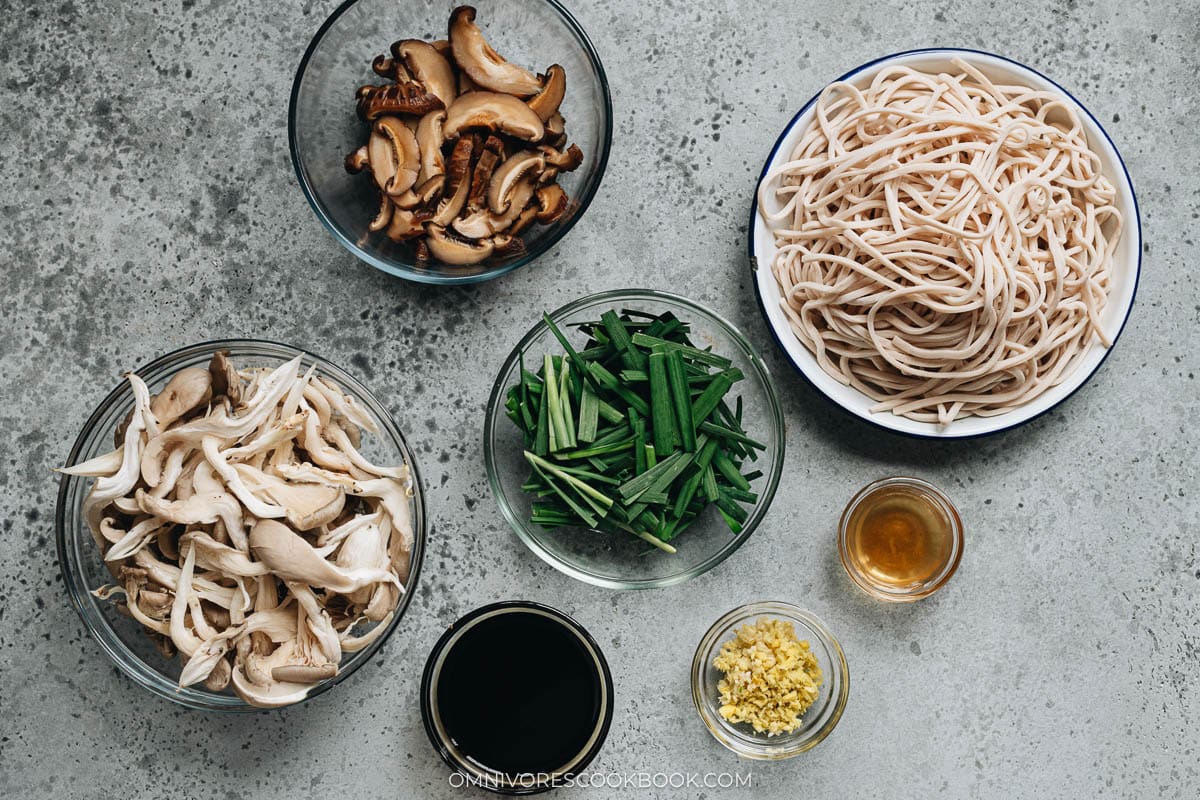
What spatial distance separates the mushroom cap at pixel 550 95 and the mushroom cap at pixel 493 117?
0.09ft

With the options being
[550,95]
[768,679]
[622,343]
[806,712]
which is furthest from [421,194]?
[806,712]

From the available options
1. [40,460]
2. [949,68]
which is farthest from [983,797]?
[40,460]

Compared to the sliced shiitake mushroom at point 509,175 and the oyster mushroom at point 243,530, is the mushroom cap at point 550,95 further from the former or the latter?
the oyster mushroom at point 243,530

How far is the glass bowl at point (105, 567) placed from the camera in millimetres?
1466

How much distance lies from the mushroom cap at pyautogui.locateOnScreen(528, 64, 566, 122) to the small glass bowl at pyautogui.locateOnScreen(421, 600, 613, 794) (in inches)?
30.4

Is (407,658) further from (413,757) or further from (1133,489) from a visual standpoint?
(1133,489)

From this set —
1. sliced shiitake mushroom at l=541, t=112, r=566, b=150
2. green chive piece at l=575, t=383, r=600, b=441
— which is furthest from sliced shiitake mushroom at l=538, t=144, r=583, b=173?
green chive piece at l=575, t=383, r=600, b=441

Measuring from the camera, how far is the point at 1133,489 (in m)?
1.77

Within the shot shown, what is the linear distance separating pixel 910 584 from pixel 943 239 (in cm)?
58

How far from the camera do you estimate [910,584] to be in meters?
1.70

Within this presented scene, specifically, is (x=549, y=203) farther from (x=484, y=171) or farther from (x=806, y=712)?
(x=806, y=712)

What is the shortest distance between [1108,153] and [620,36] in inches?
32.5

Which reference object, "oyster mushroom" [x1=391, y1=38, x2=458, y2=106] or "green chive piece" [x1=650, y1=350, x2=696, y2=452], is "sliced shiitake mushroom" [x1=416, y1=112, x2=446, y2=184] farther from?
"green chive piece" [x1=650, y1=350, x2=696, y2=452]

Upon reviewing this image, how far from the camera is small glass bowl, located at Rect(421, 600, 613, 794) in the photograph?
5.08 feet
